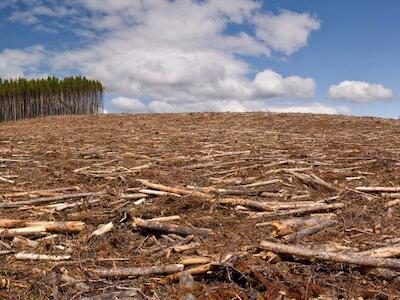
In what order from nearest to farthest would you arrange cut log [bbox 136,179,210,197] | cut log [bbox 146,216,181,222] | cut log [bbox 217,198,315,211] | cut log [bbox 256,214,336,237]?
cut log [bbox 256,214,336,237] < cut log [bbox 146,216,181,222] < cut log [bbox 217,198,315,211] < cut log [bbox 136,179,210,197]

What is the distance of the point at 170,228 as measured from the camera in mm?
4715

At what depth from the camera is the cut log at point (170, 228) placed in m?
4.69

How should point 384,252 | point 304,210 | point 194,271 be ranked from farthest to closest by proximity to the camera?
point 304,210, point 384,252, point 194,271

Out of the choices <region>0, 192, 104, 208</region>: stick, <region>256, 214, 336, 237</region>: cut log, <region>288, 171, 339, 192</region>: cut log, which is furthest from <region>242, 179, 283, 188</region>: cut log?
<region>0, 192, 104, 208</region>: stick

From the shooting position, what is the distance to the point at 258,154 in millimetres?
8469

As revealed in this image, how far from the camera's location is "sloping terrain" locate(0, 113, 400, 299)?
3.78 meters

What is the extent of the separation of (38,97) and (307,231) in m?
30.2

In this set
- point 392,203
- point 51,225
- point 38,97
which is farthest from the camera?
point 38,97

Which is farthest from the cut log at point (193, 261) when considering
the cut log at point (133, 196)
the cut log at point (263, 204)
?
the cut log at point (133, 196)

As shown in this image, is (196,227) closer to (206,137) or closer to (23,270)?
(23,270)

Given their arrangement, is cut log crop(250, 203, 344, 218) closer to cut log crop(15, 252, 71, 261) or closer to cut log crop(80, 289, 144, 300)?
cut log crop(80, 289, 144, 300)

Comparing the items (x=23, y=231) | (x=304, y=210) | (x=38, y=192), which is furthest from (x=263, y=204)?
(x=38, y=192)

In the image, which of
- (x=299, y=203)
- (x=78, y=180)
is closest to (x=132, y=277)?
(x=299, y=203)

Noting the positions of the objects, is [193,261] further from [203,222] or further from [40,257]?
[40,257]
